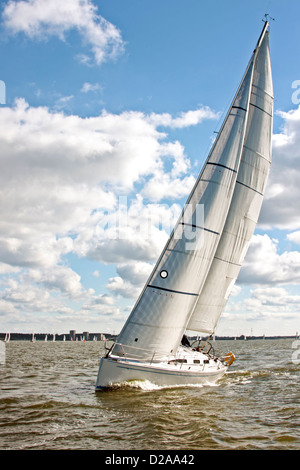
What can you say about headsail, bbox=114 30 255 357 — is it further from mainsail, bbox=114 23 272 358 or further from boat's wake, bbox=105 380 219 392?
boat's wake, bbox=105 380 219 392

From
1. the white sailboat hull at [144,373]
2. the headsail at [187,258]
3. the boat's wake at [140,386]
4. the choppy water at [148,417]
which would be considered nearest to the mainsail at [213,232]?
the headsail at [187,258]

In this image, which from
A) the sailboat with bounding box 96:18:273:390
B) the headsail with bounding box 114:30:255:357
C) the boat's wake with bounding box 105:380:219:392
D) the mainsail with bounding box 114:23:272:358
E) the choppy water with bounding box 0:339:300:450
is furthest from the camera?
the mainsail with bounding box 114:23:272:358

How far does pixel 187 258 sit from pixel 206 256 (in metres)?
1.15

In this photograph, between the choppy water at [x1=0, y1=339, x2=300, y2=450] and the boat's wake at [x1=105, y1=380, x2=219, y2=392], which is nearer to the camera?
the choppy water at [x1=0, y1=339, x2=300, y2=450]

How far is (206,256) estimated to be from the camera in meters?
18.4

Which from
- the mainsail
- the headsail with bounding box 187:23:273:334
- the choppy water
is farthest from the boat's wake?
the headsail with bounding box 187:23:273:334

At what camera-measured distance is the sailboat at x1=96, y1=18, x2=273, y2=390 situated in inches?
651

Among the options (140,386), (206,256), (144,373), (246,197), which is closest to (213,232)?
(206,256)

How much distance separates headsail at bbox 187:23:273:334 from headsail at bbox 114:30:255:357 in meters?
1.67

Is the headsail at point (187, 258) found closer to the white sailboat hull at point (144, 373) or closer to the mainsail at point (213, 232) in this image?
the mainsail at point (213, 232)

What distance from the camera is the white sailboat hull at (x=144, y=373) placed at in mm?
15195

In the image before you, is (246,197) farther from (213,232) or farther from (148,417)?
(148,417)

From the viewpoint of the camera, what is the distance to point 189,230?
17.9 meters

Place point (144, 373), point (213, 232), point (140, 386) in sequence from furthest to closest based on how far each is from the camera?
point (213, 232) < point (144, 373) < point (140, 386)
